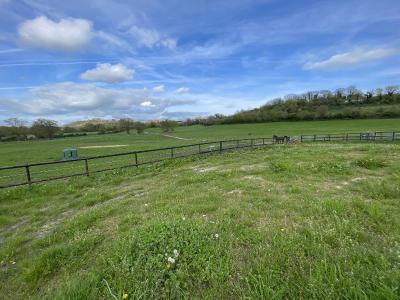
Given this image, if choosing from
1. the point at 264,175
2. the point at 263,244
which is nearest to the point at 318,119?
the point at 264,175

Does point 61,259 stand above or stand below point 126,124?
below

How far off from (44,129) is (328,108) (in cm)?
12506

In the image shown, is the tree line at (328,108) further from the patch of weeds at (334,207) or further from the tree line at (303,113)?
the patch of weeds at (334,207)

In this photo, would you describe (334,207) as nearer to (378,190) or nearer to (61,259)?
(378,190)

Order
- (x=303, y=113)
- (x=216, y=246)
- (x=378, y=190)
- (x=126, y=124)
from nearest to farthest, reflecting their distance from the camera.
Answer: (x=216, y=246) < (x=378, y=190) < (x=303, y=113) < (x=126, y=124)

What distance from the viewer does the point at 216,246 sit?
10.9 ft

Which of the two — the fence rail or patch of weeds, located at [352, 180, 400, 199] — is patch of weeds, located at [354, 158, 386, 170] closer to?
patch of weeds, located at [352, 180, 400, 199]

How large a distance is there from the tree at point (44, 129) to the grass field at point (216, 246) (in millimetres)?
110151

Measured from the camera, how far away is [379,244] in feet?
10.8

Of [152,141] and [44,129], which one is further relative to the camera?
[44,129]

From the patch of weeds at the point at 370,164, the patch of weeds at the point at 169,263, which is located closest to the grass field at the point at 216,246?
the patch of weeds at the point at 169,263

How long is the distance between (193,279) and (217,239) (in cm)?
92

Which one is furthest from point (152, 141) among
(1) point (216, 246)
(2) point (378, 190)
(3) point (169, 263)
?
(3) point (169, 263)

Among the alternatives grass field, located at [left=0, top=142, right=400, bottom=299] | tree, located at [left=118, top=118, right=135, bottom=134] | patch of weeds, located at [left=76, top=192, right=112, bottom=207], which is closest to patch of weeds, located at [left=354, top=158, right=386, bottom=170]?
grass field, located at [left=0, top=142, right=400, bottom=299]
